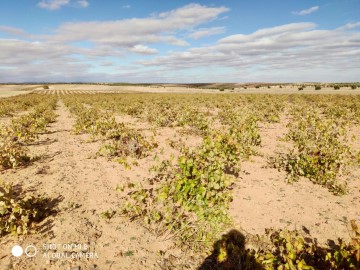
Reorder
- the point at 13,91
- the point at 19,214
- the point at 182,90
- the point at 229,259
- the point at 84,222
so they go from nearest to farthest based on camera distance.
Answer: the point at 229,259 → the point at 19,214 → the point at 84,222 → the point at 13,91 → the point at 182,90

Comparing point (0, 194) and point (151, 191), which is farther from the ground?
point (0, 194)

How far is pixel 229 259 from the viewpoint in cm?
392

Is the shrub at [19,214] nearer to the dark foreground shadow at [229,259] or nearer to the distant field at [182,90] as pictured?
the dark foreground shadow at [229,259]

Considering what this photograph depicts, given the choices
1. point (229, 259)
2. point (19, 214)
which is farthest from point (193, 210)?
point (19, 214)

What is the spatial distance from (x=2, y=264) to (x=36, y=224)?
0.92m

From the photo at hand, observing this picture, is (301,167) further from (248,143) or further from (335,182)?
(248,143)

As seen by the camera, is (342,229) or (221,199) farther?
(221,199)

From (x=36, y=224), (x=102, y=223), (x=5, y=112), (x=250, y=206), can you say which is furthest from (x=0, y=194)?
(x=5, y=112)

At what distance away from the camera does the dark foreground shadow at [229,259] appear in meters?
3.68

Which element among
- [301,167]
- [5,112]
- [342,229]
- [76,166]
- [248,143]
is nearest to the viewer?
[342,229]

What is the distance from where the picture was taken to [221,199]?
5.15 m

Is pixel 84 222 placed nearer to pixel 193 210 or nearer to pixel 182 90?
pixel 193 210

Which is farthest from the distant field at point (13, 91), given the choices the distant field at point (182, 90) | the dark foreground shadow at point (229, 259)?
the dark foreground shadow at point (229, 259)

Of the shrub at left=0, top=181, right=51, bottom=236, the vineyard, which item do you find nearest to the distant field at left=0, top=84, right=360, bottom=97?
the vineyard
